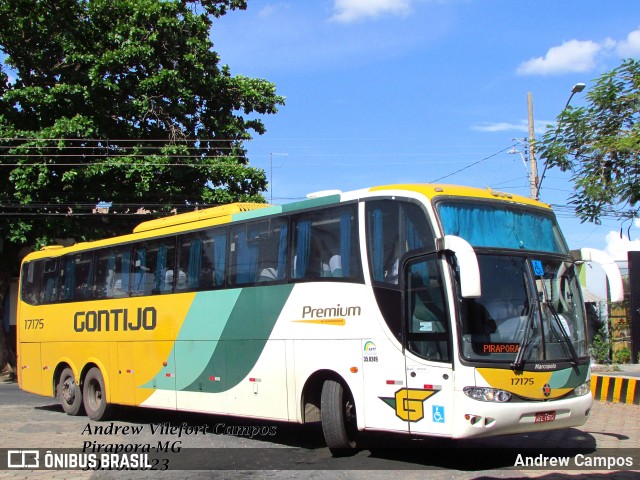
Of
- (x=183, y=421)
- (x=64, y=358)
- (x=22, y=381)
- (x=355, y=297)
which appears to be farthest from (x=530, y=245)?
(x=22, y=381)

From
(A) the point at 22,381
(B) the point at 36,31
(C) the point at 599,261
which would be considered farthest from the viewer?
(B) the point at 36,31

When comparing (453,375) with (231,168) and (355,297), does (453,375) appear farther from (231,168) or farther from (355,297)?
(231,168)

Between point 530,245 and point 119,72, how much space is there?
49.3 feet

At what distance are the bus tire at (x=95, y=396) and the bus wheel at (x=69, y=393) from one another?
11.4 inches

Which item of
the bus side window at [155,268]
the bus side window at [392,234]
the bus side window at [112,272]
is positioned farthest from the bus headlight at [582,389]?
the bus side window at [112,272]

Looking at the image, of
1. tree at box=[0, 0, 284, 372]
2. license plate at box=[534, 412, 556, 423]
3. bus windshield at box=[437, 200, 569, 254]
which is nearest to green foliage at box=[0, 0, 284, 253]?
tree at box=[0, 0, 284, 372]

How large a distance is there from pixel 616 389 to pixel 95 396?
33.8 ft

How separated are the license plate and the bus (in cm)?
2

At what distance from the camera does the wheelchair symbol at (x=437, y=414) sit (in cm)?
759

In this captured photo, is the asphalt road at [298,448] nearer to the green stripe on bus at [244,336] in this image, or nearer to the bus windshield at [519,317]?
the green stripe on bus at [244,336]

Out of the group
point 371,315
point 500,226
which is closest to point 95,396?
point 371,315

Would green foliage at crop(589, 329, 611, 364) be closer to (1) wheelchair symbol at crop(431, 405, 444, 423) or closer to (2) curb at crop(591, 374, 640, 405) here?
(2) curb at crop(591, 374, 640, 405)

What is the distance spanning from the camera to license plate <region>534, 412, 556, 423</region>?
7668 millimetres

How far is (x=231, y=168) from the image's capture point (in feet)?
66.8
